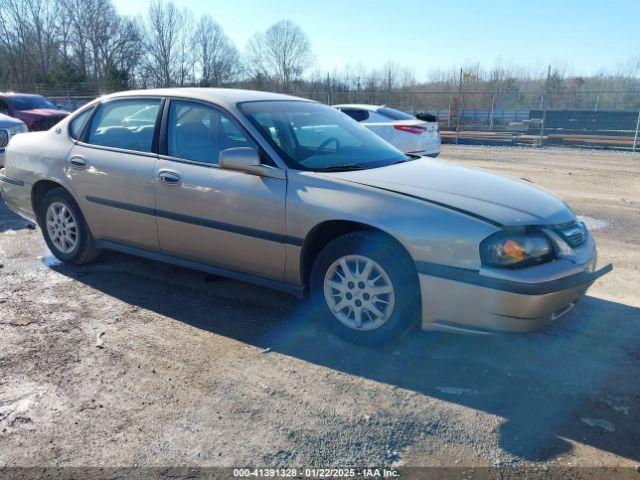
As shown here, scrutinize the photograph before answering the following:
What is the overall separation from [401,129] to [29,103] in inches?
421

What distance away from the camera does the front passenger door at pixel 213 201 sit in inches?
148

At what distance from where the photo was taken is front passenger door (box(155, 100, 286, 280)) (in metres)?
3.75

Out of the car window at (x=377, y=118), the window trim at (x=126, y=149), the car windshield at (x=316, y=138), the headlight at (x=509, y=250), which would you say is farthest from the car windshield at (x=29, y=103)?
the headlight at (x=509, y=250)

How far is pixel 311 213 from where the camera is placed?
3.54 m

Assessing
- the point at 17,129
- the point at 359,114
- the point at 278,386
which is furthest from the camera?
the point at 359,114

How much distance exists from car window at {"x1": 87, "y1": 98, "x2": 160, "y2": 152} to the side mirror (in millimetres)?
966

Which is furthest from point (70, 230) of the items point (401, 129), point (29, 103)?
point (29, 103)

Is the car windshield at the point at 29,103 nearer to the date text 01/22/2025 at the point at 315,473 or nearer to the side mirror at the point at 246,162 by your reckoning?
the side mirror at the point at 246,162


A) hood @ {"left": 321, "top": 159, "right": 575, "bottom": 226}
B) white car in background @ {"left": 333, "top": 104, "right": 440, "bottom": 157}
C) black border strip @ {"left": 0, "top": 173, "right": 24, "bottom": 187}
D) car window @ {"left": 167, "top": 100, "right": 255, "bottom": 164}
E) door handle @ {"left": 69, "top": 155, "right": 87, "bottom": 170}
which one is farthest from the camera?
white car in background @ {"left": 333, "top": 104, "right": 440, "bottom": 157}

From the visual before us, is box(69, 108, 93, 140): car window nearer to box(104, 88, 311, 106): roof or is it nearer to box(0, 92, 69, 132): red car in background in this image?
box(104, 88, 311, 106): roof

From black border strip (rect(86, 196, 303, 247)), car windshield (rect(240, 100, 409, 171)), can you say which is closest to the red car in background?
black border strip (rect(86, 196, 303, 247))

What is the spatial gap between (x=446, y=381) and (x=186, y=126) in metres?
2.73

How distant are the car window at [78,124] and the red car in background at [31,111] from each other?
10535 millimetres

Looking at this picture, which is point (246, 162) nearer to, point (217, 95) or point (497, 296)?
point (217, 95)
